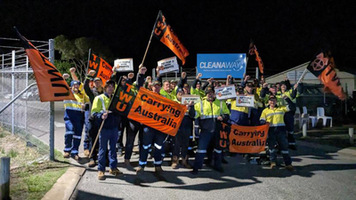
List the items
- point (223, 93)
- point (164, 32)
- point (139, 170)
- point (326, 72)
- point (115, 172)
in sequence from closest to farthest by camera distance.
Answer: point (115, 172), point (139, 170), point (223, 93), point (326, 72), point (164, 32)

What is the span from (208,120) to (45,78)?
3.76 meters

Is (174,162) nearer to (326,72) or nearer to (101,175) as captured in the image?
(101,175)

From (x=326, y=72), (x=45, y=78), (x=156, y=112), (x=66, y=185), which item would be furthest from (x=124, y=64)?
(x=326, y=72)

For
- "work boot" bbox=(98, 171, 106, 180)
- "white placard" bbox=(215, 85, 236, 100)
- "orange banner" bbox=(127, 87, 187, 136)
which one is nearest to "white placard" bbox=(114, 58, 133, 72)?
"orange banner" bbox=(127, 87, 187, 136)

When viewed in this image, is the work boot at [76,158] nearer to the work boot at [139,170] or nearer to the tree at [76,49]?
the work boot at [139,170]

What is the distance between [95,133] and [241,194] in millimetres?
3782

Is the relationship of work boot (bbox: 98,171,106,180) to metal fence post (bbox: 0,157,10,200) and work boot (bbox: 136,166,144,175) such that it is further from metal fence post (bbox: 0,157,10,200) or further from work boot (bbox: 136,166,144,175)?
metal fence post (bbox: 0,157,10,200)

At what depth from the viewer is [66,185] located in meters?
5.84

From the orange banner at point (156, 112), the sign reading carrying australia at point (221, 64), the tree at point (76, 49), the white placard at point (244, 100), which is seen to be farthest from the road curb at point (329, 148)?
the tree at point (76, 49)

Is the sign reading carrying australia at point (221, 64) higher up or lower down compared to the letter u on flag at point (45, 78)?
higher up

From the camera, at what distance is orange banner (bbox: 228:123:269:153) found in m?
8.23

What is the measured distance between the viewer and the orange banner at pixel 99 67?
9.05 meters

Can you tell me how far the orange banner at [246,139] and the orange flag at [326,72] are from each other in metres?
2.30

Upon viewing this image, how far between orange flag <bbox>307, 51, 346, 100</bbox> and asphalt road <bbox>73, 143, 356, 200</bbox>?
2023 millimetres
